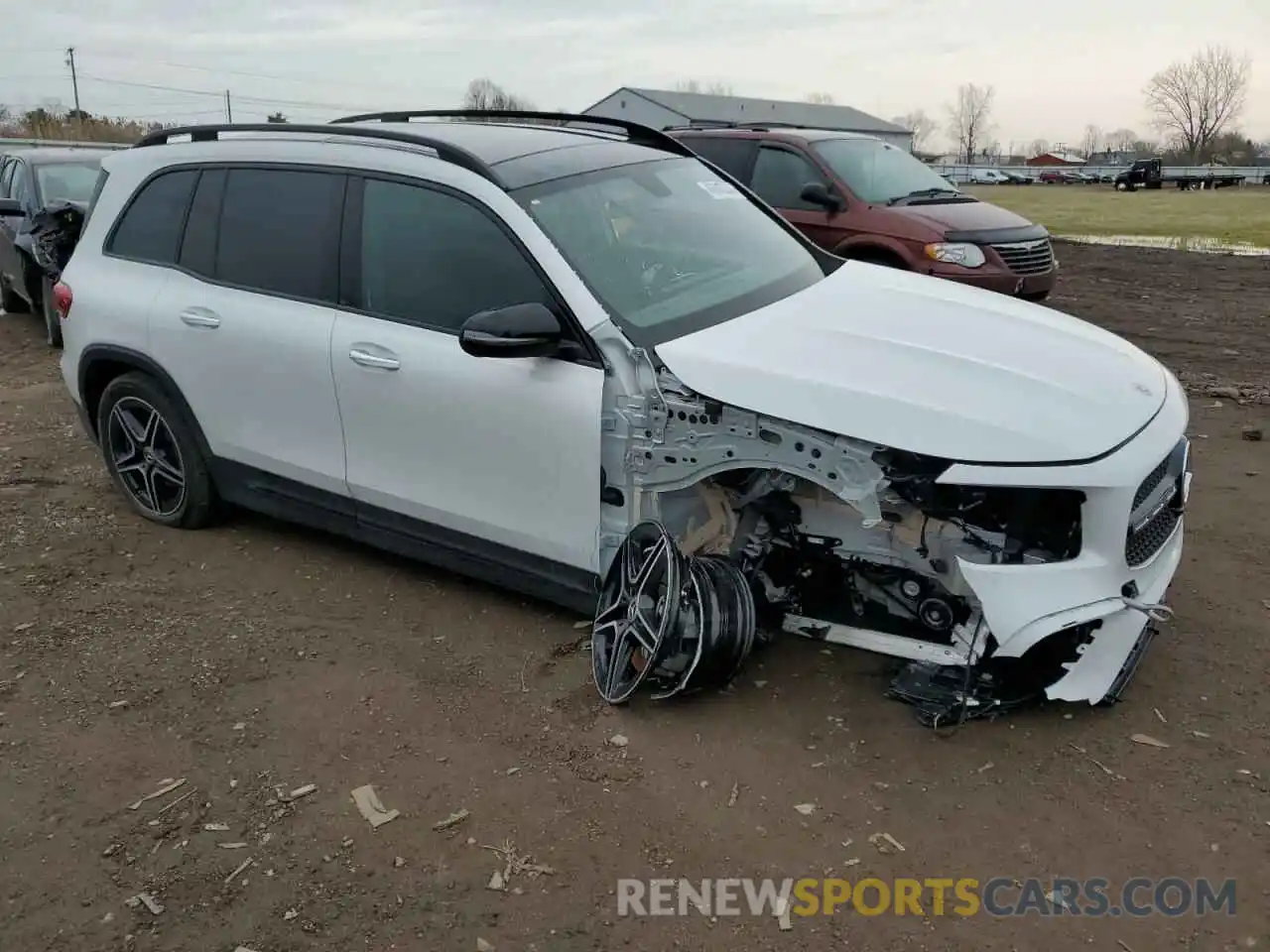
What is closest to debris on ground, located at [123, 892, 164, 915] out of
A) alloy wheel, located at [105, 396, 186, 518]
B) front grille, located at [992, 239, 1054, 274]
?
alloy wheel, located at [105, 396, 186, 518]

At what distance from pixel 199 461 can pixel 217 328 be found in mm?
759

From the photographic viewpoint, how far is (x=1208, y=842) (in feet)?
9.24

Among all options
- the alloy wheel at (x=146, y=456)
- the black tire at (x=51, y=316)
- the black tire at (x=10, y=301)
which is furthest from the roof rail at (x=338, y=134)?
the black tire at (x=10, y=301)

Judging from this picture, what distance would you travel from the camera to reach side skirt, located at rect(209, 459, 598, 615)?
3.82 m

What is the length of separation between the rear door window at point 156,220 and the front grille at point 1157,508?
413 centimetres

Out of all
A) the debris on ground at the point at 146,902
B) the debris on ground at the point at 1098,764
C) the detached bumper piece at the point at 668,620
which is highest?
the detached bumper piece at the point at 668,620

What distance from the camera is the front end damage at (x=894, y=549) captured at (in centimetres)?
304

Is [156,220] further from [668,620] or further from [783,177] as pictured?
[783,177]

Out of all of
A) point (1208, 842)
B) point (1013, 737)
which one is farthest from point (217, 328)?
point (1208, 842)

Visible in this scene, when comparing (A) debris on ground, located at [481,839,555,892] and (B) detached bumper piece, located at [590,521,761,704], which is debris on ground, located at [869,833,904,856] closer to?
(B) detached bumper piece, located at [590,521,761,704]

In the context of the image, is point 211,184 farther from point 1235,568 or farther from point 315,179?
point 1235,568

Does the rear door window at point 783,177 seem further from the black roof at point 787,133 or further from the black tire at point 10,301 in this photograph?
the black tire at point 10,301

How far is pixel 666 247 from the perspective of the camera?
397cm

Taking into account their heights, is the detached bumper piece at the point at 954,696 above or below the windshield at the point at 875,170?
below
